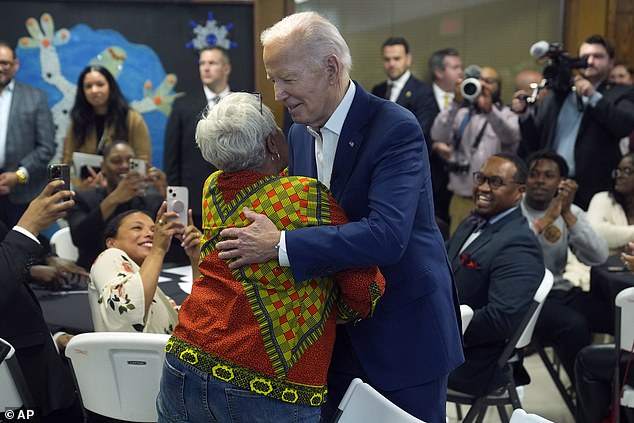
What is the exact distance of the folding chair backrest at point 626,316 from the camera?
280 centimetres

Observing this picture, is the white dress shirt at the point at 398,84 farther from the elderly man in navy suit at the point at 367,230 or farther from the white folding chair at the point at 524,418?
the white folding chair at the point at 524,418

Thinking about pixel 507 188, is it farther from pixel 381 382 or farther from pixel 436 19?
pixel 436 19

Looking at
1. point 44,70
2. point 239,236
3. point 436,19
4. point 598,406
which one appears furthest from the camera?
point 436,19

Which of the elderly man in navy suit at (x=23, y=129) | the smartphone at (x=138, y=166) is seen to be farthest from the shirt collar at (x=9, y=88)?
the smartphone at (x=138, y=166)

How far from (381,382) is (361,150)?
1.75 ft

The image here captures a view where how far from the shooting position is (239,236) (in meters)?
1.69

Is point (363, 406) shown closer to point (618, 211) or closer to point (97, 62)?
point (618, 211)

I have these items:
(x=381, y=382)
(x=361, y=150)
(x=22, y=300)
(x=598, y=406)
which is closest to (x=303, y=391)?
(x=381, y=382)

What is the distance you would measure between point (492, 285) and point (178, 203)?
1.20 metres

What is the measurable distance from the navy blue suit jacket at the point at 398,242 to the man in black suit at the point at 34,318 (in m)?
0.90

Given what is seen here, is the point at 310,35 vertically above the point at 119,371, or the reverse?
the point at 310,35

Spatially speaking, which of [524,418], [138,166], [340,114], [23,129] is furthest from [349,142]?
[23,129]

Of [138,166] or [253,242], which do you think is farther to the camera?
[138,166]

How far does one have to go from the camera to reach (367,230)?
1708 mm
